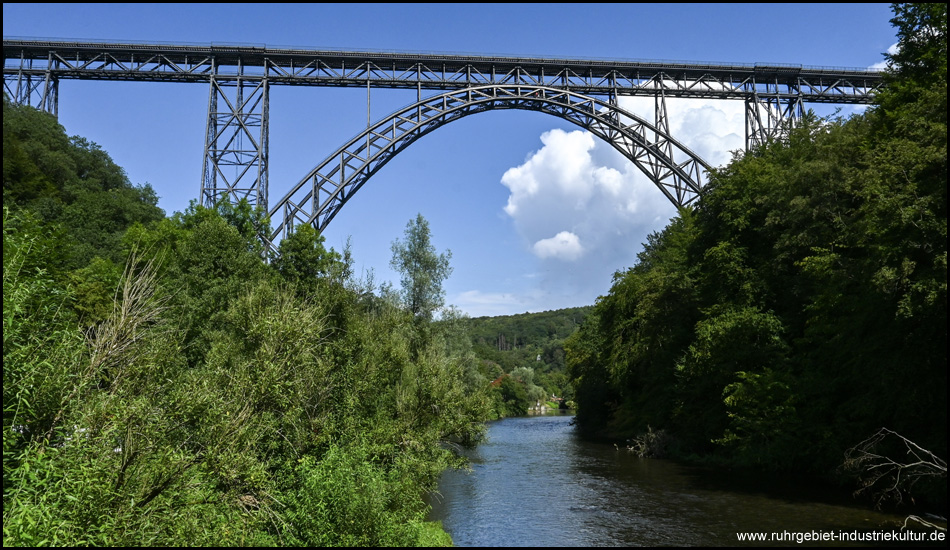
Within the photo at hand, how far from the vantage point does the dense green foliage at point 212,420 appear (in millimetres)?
9391

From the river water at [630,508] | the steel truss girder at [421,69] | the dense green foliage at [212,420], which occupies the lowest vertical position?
the river water at [630,508]

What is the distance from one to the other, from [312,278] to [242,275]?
9.18 feet

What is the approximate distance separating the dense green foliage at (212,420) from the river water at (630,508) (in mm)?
1900

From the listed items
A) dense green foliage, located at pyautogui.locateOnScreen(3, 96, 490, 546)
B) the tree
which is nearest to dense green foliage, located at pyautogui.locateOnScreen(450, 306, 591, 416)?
the tree

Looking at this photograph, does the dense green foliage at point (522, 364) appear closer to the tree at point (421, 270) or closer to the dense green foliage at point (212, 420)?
the tree at point (421, 270)

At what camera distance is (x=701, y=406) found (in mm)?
31250

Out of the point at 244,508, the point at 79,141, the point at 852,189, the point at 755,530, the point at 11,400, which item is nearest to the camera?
the point at 11,400

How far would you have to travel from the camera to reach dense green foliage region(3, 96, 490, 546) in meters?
9.39

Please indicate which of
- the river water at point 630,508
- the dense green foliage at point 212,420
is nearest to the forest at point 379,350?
the dense green foliage at point 212,420

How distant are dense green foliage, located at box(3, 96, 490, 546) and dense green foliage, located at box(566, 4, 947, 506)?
10.8 m

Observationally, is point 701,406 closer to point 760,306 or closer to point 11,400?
point 760,306

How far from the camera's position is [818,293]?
75.4ft

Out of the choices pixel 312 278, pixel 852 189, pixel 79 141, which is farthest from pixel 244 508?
pixel 79 141

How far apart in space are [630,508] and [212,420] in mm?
12754
